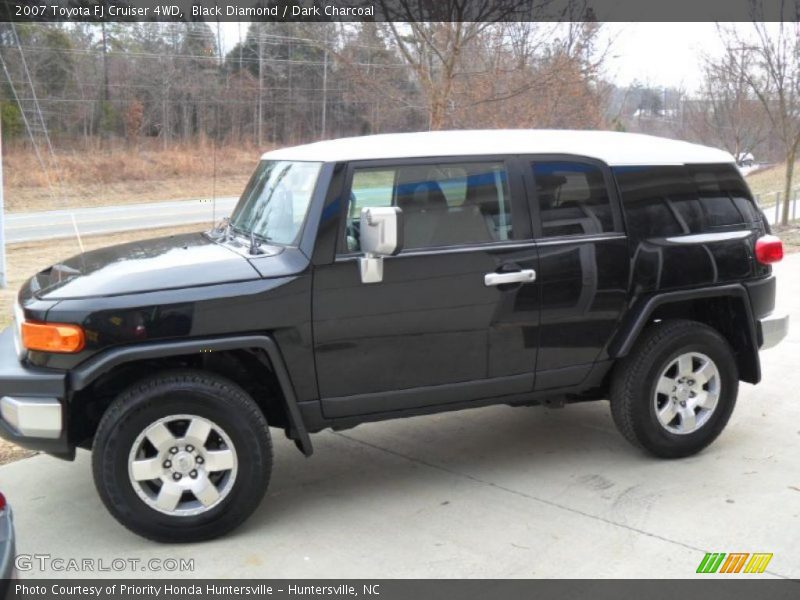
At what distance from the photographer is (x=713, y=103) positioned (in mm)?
18891

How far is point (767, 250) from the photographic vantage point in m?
5.18

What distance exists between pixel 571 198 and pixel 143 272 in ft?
7.59

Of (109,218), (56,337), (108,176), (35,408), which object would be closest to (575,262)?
(56,337)

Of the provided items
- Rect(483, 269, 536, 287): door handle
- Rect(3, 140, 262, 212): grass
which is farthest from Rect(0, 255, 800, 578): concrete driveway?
Rect(3, 140, 262, 212): grass

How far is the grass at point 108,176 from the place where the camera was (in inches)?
682

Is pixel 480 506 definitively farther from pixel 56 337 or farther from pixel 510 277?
pixel 56 337

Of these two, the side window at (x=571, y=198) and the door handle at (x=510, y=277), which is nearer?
the door handle at (x=510, y=277)

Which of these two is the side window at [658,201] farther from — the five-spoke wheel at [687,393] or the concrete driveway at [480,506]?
the concrete driveway at [480,506]

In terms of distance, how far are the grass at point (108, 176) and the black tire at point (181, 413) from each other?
11816 millimetres
